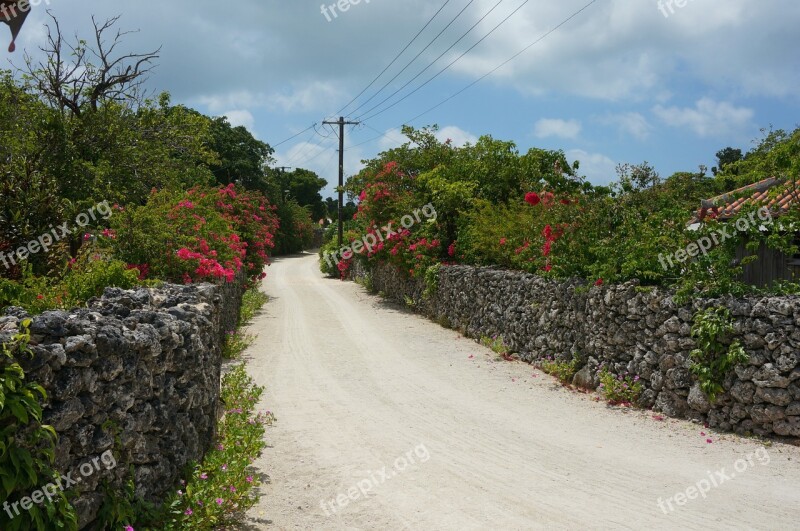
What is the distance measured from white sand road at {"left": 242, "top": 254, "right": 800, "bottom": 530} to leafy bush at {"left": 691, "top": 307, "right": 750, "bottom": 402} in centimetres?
64

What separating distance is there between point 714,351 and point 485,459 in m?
3.30

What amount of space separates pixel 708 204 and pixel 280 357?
27.4 feet

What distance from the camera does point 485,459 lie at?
688 centimetres

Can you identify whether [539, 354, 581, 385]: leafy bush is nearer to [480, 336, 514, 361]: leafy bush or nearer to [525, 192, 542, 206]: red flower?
[480, 336, 514, 361]: leafy bush

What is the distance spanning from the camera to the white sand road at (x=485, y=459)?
5.45 m

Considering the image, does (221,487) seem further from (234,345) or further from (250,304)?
(250,304)

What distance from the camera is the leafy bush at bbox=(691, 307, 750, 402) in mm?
7590

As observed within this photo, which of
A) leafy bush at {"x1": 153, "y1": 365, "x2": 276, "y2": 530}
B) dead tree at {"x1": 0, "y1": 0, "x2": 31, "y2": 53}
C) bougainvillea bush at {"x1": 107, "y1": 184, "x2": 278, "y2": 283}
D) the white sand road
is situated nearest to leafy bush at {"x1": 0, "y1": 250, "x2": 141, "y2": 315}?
bougainvillea bush at {"x1": 107, "y1": 184, "x2": 278, "y2": 283}

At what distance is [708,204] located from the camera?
1001 cm

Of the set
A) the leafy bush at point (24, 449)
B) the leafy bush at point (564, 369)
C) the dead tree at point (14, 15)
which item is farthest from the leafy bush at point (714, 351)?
the dead tree at point (14, 15)

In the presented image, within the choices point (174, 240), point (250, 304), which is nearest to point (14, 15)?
point (174, 240)

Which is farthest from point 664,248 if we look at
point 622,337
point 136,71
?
point 136,71

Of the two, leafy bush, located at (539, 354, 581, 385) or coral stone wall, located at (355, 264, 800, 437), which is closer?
coral stone wall, located at (355, 264, 800, 437)

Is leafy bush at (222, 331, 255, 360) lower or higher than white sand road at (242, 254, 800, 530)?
higher
